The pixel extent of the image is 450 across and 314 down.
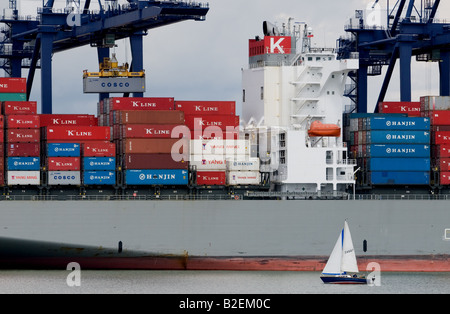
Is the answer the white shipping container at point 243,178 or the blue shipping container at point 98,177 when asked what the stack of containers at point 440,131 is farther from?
the blue shipping container at point 98,177

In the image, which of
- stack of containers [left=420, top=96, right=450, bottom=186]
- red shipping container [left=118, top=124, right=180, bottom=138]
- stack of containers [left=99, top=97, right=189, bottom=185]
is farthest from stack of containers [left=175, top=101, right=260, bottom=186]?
stack of containers [left=420, top=96, right=450, bottom=186]

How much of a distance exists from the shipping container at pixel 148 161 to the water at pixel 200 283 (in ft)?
14.4

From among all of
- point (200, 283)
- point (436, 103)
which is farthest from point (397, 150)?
point (200, 283)

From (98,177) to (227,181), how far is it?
5.62 m

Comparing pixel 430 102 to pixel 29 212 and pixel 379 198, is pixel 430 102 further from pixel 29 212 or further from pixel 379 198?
pixel 29 212

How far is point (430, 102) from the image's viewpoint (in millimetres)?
48500

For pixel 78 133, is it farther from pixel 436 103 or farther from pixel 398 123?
pixel 436 103

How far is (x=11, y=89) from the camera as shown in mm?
45750

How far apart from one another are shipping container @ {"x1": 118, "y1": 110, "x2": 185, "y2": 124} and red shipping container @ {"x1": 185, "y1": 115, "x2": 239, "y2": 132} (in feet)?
3.49

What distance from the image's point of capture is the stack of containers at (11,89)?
4569 centimetres

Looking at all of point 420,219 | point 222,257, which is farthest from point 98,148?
point 420,219

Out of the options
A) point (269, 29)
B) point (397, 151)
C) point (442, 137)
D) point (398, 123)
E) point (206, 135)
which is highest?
point (269, 29)

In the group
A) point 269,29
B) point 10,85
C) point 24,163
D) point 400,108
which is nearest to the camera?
point 24,163

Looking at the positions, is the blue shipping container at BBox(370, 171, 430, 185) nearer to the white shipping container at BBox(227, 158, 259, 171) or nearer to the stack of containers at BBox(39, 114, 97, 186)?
the white shipping container at BBox(227, 158, 259, 171)
